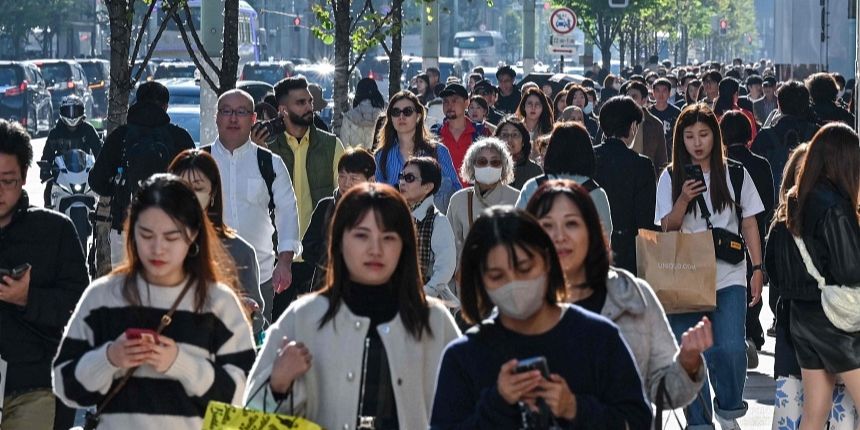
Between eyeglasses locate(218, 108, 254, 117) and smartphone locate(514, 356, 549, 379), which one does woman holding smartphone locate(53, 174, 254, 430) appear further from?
eyeglasses locate(218, 108, 254, 117)

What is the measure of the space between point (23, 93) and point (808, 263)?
4034 centimetres

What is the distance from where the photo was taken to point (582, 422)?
4.52m

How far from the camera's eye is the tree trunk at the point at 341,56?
20.2 meters

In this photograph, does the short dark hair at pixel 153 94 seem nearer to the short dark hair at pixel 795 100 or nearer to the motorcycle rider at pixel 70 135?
the short dark hair at pixel 795 100

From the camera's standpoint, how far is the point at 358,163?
9.53 metres

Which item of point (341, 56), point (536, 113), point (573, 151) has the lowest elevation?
point (573, 151)

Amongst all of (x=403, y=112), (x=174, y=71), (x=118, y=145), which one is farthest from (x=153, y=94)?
(x=174, y=71)

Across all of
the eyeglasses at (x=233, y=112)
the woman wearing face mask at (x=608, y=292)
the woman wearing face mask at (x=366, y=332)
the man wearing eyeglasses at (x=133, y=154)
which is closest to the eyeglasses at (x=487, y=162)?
the eyeglasses at (x=233, y=112)

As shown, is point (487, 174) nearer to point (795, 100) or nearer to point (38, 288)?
point (38, 288)

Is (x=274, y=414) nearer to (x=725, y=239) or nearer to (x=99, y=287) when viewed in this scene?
(x=99, y=287)

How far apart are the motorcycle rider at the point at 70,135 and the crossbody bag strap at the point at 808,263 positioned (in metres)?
10.7

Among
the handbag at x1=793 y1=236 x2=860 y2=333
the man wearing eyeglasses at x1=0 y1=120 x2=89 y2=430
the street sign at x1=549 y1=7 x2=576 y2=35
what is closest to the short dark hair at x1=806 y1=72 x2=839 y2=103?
the handbag at x1=793 y1=236 x2=860 y2=333

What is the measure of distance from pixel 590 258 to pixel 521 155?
677 centimetres

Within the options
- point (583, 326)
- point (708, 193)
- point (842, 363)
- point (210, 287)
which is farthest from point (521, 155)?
point (583, 326)
